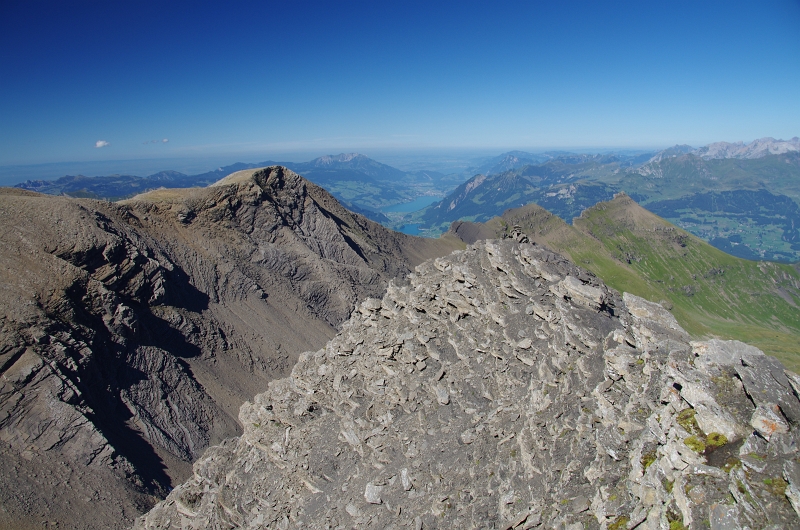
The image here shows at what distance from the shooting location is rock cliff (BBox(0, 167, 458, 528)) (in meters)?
42.7

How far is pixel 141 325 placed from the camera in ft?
201

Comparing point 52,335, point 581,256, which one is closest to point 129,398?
point 52,335

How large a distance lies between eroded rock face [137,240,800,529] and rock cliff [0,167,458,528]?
13872 millimetres

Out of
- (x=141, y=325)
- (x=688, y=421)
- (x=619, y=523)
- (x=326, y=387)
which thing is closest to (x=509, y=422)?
(x=619, y=523)

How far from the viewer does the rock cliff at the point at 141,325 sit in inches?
1679

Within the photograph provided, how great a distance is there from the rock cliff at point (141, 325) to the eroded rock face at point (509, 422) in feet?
45.5

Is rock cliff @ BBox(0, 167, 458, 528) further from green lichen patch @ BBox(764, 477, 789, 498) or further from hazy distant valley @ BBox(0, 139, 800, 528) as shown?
green lichen patch @ BBox(764, 477, 789, 498)

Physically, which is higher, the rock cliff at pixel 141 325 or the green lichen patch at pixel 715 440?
the green lichen patch at pixel 715 440

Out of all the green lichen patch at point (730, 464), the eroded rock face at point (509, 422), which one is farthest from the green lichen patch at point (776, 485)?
the green lichen patch at point (730, 464)

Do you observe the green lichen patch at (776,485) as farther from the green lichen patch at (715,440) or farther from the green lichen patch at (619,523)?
the green lichen patch at (619,523)

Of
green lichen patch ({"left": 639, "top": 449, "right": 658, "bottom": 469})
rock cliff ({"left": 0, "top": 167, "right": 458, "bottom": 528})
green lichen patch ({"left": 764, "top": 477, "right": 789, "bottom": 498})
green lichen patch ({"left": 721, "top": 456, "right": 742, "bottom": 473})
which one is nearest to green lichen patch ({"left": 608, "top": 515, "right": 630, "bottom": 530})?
green lichen patch ({"left": 639, "top": 449, "right": 658, "bottom": 469})

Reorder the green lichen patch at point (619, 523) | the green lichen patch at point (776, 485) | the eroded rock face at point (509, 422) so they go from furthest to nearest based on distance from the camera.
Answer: the green lichen patch at point (619, 523)
the eroded rock face at point (509, 422)
the green lichen patch at point (776, 485)

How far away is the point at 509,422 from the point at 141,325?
5836 cm

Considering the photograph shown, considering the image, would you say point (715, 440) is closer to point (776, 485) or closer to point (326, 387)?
point (776, 485)
